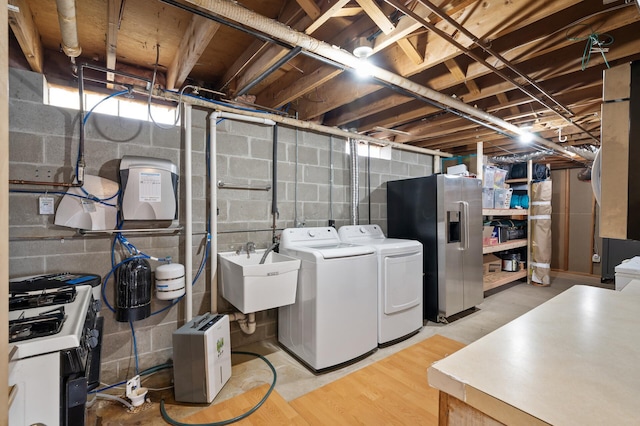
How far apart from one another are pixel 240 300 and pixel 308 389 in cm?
82

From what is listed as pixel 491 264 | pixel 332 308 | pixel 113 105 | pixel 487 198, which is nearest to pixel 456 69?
pixel 332 308

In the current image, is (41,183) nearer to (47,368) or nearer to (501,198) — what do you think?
(47,368)

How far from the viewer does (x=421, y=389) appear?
2127 millimetres

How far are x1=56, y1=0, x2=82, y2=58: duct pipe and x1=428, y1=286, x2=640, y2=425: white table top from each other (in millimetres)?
2072

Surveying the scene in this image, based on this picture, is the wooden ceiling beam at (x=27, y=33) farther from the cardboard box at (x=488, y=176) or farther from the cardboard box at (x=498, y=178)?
the cardboard box at (x=498, y=178)

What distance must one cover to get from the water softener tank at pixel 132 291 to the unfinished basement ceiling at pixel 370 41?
144 cm

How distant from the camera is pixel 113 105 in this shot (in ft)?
7.41

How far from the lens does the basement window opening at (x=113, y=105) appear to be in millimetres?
2128

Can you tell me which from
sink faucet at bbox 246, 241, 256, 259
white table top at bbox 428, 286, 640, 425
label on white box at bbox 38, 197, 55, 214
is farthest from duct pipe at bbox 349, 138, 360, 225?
label on white box at bbox 38, 197, 55, 214

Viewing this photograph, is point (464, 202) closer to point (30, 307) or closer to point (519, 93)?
point (519, 93)

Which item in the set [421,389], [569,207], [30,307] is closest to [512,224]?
[569,207]

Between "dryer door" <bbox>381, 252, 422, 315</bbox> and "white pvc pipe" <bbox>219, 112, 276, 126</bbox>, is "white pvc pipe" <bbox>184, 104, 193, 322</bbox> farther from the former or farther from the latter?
"dryer door" <bbox>381, 252, 422, 315</bbox>

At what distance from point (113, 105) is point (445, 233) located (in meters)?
3.32

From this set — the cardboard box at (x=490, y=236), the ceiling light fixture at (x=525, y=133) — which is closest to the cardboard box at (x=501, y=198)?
the cardboard box at (x=490, y=236)
